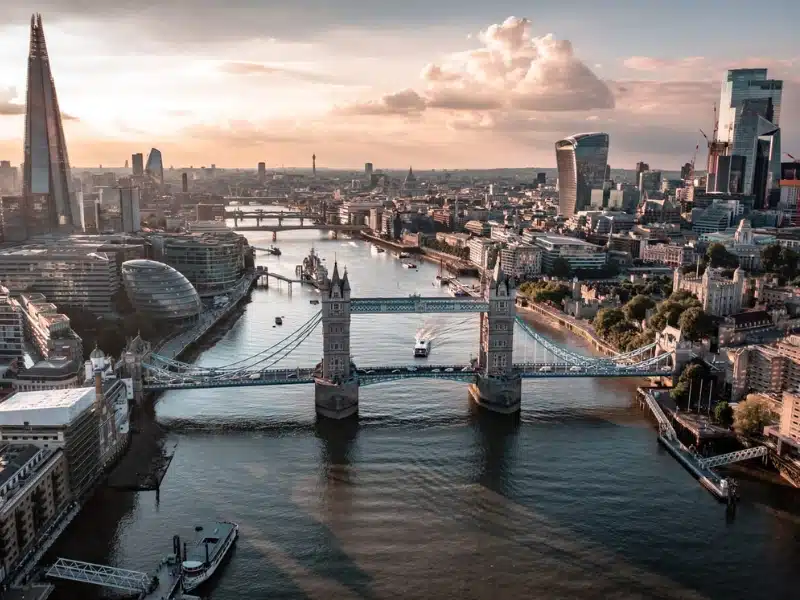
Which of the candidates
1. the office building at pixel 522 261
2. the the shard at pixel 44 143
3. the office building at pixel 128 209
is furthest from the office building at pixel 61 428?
the office building at pixel 128 209

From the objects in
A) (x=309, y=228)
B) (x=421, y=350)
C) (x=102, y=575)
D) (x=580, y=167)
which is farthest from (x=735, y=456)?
(x=580, y=167)

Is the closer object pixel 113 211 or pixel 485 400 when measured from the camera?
pixel 485 400

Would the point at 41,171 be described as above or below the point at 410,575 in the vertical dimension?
above

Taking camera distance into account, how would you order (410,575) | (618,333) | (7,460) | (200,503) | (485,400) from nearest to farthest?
(410,575)
(7,460)
(200,503)
(485,400)
(618,333)

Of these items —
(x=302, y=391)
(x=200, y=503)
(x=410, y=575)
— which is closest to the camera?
(x=410, y=575)

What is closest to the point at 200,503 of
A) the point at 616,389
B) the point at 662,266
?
the point at 616,389

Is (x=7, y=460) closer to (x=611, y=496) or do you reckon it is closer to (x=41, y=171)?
(x=611, y=496)

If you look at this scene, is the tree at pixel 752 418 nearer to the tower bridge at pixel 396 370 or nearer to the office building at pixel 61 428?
the tower bridge at pixel 396 370

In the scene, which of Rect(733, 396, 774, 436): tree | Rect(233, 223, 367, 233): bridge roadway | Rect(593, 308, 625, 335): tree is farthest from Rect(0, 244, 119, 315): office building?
Rect(233, 223, 367, 233): bridge roadway
